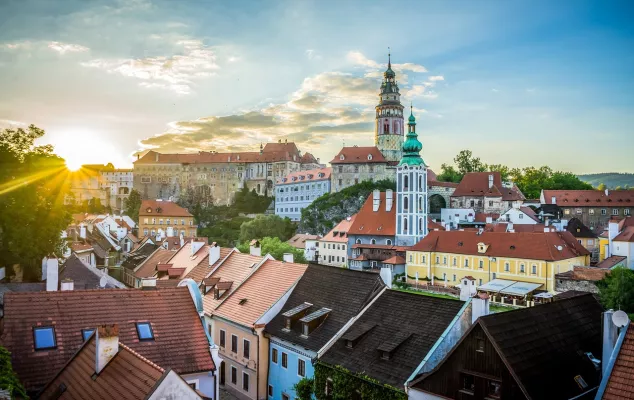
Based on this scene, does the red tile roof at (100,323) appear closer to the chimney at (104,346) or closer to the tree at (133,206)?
the chimney at (104,346)

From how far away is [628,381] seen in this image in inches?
444

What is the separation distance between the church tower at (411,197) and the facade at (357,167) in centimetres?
2903

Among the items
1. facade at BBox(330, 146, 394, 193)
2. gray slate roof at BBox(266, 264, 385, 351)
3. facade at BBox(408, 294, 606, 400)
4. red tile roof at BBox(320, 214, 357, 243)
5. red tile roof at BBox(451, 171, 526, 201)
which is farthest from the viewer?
facade at BBox(330, 146, 394, 193)

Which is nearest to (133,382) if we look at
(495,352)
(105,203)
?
(495,352)

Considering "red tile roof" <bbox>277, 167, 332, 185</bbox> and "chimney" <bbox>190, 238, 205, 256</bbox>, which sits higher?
"red tile roof" <bbox>277, 167, 332, 185</bbox>

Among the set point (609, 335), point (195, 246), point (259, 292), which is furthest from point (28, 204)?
point (609, 335)

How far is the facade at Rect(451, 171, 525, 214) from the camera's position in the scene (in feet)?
293

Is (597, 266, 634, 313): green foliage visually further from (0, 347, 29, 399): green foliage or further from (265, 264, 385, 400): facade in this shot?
(0, 347, 29, 399): green foliage

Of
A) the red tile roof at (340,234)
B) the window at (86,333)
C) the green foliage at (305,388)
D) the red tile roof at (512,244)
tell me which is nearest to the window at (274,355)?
the green foliage at (305,388)

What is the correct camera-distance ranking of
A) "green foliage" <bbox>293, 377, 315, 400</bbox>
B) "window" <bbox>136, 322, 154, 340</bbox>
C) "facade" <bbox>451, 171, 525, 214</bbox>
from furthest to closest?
"facade" <bbox>451, 171, 525, 214</bbox> → "green foliage" <bbox>293, 377, 315, 400</bbox> → "window" <bbox>136, 322, 154, 340</bbox>

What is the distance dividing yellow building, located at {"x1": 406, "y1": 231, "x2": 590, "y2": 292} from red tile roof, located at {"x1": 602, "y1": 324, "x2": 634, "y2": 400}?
137 feet

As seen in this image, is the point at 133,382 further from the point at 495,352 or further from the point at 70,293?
the point at 495,352

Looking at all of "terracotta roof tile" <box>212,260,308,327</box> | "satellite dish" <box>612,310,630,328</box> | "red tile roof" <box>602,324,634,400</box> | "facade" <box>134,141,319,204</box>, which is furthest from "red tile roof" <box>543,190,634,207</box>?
"red tile roof" <box>602,324,634,400</box>

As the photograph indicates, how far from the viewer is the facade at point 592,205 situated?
83938 millimetres
